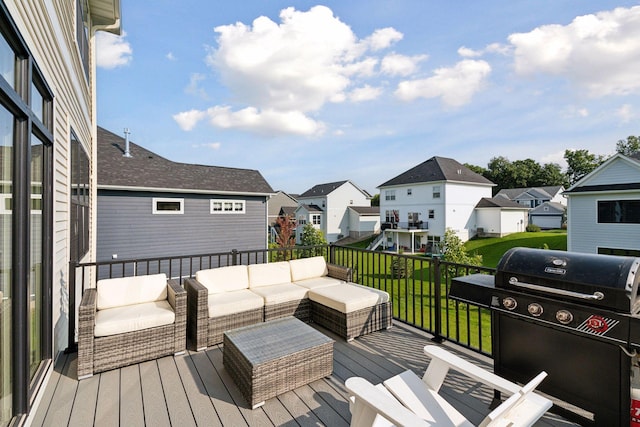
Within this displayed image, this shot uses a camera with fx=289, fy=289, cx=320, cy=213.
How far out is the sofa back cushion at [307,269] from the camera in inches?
170

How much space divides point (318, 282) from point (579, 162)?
53.6m

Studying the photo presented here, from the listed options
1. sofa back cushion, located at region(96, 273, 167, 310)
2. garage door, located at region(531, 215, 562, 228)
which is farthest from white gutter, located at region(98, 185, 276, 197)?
garage door, located at region(531, 215, 562, 228)

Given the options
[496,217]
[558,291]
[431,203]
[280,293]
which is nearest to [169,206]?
[280,293]

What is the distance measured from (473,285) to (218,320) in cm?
263

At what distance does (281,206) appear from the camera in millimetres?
35875

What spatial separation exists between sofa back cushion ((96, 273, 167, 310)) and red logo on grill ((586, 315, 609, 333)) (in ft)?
12.5

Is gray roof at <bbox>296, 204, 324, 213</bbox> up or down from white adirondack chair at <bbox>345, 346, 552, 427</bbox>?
up

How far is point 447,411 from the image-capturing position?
5.67 feet

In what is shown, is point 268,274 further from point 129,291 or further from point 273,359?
point 273,359

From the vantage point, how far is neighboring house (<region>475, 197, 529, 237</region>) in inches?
928

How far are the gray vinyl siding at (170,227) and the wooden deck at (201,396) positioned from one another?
7.27 metres

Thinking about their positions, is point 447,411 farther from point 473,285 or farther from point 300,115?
point 300,115

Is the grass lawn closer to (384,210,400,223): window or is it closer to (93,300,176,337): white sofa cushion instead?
(384,210,400,223): window

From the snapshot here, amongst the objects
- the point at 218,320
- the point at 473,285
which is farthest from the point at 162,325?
the point at 473,285
